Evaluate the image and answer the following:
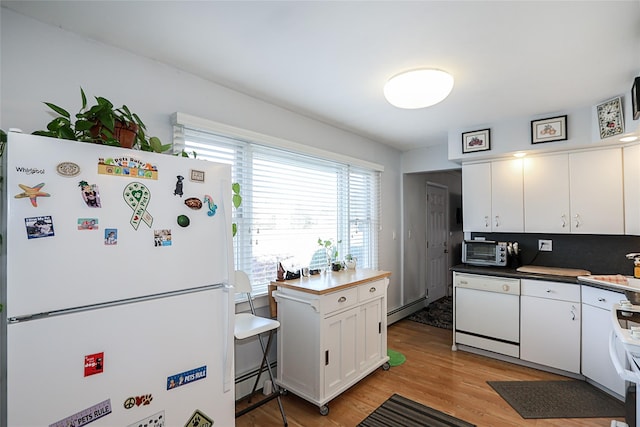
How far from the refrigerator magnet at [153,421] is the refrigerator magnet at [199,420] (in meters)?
0.13

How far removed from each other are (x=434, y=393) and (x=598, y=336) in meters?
1.54

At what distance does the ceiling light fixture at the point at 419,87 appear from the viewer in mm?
2074

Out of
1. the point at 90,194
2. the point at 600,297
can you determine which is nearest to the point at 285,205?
the point at 90,194

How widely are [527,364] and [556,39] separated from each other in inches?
118

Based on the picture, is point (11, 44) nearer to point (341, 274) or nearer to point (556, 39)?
point (341, 274)

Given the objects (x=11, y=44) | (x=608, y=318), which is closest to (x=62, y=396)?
(x=11, y=44)

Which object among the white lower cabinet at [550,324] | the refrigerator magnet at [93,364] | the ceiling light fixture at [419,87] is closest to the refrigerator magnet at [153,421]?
the refrigerator magnet at [93,364]

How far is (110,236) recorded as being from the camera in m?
1.27

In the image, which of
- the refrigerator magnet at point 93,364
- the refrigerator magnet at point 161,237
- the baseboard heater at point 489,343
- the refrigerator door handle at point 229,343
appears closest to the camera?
the refrigerator magnet at point 93,364

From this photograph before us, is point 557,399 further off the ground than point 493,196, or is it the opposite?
point 493,196

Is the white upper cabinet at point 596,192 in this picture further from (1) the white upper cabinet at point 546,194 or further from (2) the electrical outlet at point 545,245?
(2) the electrical outlet at point 545,245

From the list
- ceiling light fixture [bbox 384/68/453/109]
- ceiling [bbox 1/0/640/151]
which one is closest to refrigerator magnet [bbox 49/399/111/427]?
ceiling [bbox 1/0/640/151]

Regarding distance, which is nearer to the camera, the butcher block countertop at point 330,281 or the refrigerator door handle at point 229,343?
the refrigerator door handle at point 229,343

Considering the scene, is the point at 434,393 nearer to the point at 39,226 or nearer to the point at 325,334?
the point at 325,334
